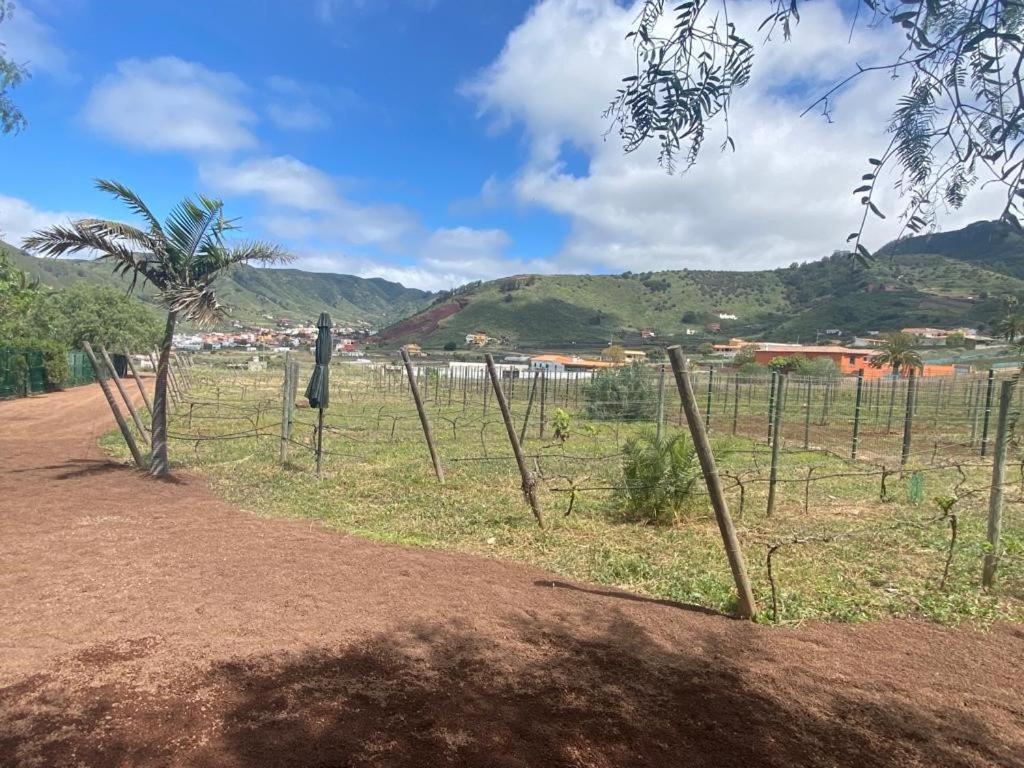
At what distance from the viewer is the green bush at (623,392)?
18906mm

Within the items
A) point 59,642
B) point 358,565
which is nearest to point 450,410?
point 358,565

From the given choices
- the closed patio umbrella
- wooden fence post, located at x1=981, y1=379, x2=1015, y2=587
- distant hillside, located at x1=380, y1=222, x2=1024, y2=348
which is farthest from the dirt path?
distant hillside, located at x1=380, y1=222, x2=1024, y2=348

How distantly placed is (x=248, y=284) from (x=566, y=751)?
143532mm

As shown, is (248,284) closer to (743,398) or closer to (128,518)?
(743,398)

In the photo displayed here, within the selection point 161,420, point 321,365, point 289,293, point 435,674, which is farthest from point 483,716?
point 289,293

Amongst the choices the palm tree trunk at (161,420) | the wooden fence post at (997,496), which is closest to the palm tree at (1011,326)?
the wooden fence post at (997,496)

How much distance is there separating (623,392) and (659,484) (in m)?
13.8

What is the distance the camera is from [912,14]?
184cm

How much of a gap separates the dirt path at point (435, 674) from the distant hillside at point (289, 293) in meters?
82.2

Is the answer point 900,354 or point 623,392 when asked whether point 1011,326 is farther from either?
point 900,354

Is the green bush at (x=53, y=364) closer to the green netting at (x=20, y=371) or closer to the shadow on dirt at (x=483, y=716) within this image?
the green netting at (x=20, y=371)

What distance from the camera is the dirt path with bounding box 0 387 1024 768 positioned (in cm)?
239

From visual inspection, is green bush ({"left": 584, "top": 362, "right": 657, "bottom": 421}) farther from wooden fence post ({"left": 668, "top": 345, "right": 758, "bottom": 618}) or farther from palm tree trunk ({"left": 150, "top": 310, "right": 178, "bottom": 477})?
wooden fence post ({"left": 668, "top": 345, "right": 758, "bottom": 618})

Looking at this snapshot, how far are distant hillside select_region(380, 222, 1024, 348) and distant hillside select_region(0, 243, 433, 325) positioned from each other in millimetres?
30321
